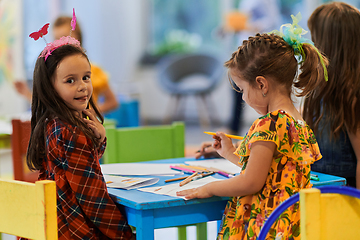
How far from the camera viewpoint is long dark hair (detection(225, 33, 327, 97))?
1057mm

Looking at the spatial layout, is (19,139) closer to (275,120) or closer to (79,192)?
(79,192)

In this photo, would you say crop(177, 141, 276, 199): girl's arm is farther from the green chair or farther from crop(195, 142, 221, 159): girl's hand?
the green chair

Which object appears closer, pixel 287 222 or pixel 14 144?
pixel 287 222

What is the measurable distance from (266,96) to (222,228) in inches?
14.0

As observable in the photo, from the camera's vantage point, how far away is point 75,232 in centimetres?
107

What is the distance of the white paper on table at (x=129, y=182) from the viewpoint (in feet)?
3.85

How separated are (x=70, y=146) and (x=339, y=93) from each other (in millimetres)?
918

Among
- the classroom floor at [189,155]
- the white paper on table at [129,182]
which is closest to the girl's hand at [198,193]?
the white paper on table at [129,182]

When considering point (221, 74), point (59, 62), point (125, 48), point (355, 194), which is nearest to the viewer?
point (355, 194)

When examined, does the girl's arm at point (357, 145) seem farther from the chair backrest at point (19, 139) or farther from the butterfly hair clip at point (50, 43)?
the chair backrest at point (19, 139)

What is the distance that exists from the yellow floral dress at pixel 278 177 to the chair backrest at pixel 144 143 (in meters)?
0.84

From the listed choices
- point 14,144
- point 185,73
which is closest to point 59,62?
point 14,144

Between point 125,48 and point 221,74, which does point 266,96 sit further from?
point 125,48

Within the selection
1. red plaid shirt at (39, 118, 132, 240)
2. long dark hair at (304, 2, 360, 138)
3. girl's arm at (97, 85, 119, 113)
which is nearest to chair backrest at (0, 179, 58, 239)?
red plaid shirt at (39, 118, 132, 240)
